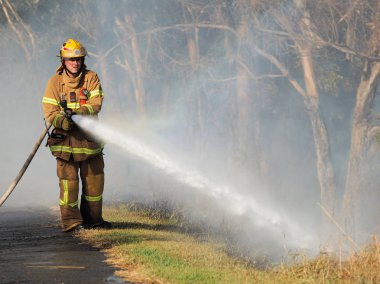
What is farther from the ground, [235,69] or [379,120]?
[235,69]

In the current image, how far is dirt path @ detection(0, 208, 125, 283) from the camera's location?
669 cm

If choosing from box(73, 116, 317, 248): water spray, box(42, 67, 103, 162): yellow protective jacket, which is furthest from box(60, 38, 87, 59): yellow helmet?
box(73, 116, 317, 248): water spray

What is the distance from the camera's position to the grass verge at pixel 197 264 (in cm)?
670

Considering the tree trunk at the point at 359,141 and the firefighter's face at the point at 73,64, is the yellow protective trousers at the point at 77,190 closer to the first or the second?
the firefighter's face at the point at 73,64

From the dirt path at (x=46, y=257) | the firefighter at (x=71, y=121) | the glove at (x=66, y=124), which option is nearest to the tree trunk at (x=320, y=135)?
the dirt path at (x=46, y=257)

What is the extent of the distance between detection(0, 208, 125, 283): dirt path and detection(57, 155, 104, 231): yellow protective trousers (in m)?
0.25

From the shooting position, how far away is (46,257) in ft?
25.3

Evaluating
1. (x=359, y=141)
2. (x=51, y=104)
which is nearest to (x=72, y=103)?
(x=51, y=104)

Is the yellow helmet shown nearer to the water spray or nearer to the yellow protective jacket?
the yellow protective jacket

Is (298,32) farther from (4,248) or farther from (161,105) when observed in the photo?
(161,105)

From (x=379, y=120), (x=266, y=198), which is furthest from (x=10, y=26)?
(x=379, y=120)

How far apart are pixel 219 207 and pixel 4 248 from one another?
7.70 m

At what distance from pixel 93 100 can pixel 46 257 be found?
83.9 inches

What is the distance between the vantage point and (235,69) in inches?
1121
